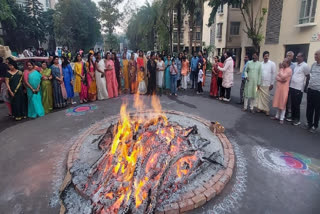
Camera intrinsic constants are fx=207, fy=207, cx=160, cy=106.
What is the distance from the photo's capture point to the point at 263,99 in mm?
7047

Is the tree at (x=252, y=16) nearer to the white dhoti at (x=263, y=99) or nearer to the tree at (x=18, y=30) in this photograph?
the white dhoti at (x=263, y=99)

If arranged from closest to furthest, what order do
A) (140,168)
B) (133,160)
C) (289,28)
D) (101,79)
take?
(140,168) → (133,160) → (101,79) → (289,28)

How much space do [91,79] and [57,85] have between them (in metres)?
1.38

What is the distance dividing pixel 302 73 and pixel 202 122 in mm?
3192

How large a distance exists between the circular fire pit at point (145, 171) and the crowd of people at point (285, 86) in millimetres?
2882

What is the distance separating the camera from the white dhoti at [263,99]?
6.96m

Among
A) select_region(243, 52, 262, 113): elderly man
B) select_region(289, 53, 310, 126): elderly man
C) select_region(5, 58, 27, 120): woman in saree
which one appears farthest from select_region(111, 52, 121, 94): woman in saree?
select_region(289, 53, 310, 126): elderly man

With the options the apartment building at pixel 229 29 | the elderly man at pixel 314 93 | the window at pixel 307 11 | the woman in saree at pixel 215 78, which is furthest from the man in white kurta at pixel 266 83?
the apartment building at pixel 229 29

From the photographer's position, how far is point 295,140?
5.21 m

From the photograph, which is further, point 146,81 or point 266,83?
point 146,81

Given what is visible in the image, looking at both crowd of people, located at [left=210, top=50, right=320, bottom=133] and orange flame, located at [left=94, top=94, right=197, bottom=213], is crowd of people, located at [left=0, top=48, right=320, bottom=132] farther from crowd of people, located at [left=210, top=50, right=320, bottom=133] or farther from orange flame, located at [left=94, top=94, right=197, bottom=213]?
orange flame, located at [left=94, top=94, right=197, bottom=213]

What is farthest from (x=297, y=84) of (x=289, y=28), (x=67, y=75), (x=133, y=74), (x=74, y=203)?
(x=289, y=28)

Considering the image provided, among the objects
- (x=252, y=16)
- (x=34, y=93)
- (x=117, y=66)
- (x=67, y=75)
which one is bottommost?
(x=34, y=93)

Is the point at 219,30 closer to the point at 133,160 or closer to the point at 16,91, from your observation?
the point at 16,91
